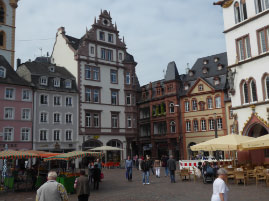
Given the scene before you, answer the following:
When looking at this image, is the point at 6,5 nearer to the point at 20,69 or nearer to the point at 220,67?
the point at 20,69

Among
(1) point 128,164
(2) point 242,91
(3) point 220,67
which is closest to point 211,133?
(3) point 220,67

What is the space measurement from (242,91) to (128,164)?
40.8 feet

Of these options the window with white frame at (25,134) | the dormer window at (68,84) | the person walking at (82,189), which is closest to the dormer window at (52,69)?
the dormer window at (68,84)

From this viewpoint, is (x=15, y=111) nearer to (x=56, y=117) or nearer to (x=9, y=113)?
(x=9, y=113)

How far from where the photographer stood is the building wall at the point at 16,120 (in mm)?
40594

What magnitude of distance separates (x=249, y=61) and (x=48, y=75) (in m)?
28.1

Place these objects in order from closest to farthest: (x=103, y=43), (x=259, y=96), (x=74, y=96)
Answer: (x=259, y=96) < (x=74, y=96) < (x=103, y=43)

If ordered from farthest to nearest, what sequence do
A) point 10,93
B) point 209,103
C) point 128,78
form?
1. point 128,78
2. point 209,103
3. point 10,93

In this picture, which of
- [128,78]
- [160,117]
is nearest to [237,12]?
[128,78]

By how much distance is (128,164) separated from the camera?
24438 millimetres

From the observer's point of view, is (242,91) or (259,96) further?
(242,91)

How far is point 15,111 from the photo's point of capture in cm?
4181

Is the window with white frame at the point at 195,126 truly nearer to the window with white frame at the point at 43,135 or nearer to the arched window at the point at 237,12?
the window with white frame at the point at 43,135

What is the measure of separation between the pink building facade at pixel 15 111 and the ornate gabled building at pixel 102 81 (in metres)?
7.35
